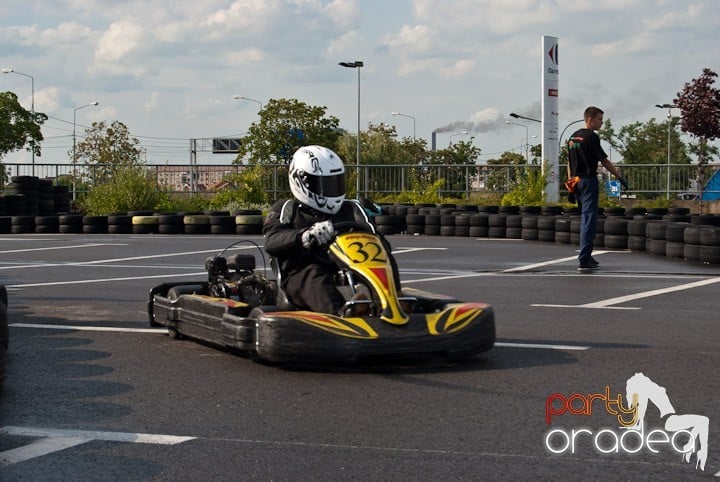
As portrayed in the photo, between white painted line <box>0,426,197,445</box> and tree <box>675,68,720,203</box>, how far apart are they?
39463 mm

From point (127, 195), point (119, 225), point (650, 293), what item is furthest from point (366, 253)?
point (127, 195)

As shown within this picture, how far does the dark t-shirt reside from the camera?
1304 cm

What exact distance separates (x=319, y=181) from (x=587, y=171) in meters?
6.37

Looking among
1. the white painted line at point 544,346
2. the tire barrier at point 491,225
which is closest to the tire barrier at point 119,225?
the tire barrier at point 491,225

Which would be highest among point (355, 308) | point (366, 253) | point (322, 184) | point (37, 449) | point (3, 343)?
point (322, 184)

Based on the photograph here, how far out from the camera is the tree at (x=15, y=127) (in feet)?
205

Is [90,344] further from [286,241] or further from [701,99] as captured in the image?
[701,99]

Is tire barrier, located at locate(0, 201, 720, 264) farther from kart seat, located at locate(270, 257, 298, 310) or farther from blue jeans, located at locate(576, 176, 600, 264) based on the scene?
kart seat, located at locate(270, 257, 298, 310)

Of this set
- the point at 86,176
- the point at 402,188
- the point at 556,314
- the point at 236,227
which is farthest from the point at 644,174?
the point at 556,314

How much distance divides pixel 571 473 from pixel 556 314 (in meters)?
4.90

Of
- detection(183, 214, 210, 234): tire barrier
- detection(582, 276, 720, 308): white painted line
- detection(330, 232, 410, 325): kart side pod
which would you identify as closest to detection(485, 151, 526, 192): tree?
detection(183, 214, 210, 234): tire barrier

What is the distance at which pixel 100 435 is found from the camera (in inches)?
191

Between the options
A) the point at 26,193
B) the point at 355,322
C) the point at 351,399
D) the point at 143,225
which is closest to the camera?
the point at 351,399

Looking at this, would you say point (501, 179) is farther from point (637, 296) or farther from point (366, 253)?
point (366, 253)
